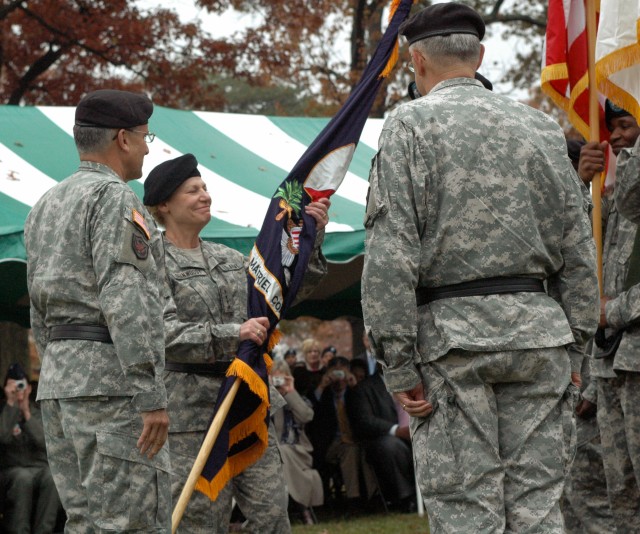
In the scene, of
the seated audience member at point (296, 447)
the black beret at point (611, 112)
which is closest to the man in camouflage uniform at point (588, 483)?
the black beret at point (611, 112)

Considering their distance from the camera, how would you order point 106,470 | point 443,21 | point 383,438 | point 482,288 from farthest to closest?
point 383,438 < point 106,470 < point 443,21 < point 482,288

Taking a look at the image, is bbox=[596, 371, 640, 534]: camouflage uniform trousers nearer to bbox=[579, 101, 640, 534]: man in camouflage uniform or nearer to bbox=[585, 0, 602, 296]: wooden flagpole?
bbox=[579, 101, 640, 534]: man in camouflage uniform

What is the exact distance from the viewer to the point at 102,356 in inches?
155

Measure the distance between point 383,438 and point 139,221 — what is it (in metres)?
7.21

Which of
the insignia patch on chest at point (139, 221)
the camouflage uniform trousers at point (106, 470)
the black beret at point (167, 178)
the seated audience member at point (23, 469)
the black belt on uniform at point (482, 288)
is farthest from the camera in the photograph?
the seated audience member at point (23, 469)

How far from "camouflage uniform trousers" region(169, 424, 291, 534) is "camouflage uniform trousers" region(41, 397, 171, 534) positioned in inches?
37.1

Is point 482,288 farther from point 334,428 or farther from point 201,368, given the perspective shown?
point 334,428

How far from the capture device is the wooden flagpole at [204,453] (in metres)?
4.69

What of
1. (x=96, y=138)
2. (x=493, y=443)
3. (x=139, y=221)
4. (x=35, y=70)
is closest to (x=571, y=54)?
(x=96, y=138)

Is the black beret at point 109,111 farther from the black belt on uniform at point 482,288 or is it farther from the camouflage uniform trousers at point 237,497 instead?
the camouflage uniform trousers at point 237,497

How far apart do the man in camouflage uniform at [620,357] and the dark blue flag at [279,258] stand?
1.13 meters

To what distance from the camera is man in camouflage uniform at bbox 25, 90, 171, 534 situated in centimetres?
385

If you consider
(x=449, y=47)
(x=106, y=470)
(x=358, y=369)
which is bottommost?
(x=358, y=369)

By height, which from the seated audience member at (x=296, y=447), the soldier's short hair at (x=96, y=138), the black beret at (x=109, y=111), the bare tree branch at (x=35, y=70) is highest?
the bare tree branch at (x=35, y=70)
